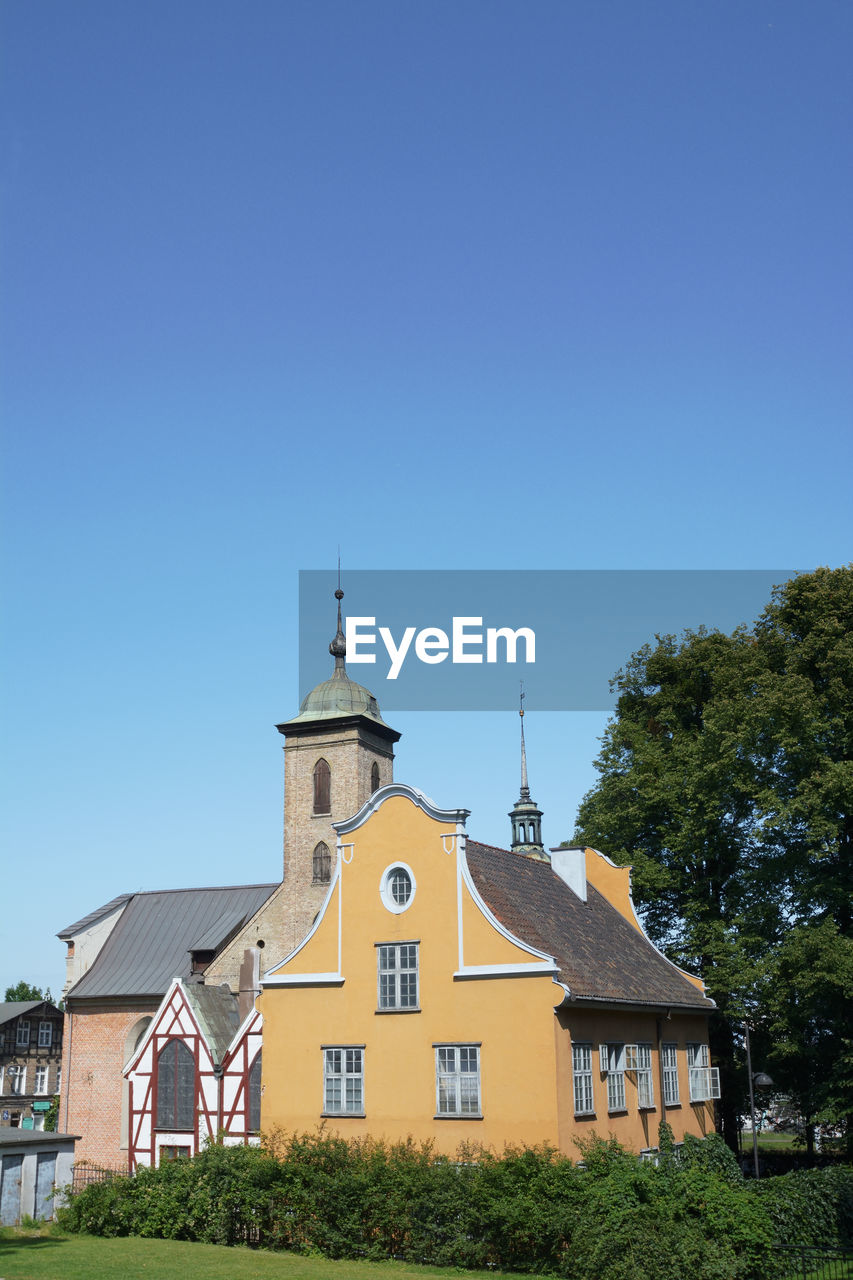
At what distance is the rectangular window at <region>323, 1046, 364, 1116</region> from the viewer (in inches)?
1029

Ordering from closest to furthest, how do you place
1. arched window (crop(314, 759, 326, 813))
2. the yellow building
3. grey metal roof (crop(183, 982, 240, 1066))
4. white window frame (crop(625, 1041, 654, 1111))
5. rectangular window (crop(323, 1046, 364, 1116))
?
the yellow building, rectangular window (crop(323, 1046, 364, 1116)), white window frame (crop(625, 1041, 654, 1111)), grey metal roof (crop(183, 982, 240, 1066)), arched window (crop(314, 759, 326, 813))

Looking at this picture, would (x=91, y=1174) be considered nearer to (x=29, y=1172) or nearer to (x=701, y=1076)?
(x=29, y=1172)

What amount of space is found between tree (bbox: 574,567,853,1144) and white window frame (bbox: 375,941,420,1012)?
36.8 ft

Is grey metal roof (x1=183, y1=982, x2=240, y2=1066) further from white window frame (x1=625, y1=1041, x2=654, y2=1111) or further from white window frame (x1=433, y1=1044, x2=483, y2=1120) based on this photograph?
white window frame (x1=625, y1=1041, x2=654, y2=1111)

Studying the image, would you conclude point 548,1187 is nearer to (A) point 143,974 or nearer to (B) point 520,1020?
(B) point 520,1020

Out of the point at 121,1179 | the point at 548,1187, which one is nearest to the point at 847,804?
the point at 548,1187

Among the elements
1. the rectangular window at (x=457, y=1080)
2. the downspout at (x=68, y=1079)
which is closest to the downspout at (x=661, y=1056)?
the rectangular window at (x=457, y=1080)

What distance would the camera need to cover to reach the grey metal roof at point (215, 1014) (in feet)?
126

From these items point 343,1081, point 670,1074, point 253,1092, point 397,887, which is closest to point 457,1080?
point 343,1081

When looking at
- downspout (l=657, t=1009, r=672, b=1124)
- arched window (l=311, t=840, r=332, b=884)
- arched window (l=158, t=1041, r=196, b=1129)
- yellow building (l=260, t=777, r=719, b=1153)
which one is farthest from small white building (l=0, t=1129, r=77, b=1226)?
A: arched window (l=311, t=840, r=332, b=884)

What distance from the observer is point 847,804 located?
31578 millimetres

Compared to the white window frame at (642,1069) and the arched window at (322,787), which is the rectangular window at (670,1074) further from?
the arched window at (322,787)

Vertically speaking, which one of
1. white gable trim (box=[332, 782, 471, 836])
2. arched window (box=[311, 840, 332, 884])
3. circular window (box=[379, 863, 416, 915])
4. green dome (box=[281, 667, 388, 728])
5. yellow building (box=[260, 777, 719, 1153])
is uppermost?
green dome (box=[281, 667, 388, 728])

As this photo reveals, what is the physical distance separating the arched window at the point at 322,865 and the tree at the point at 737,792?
1324cm
